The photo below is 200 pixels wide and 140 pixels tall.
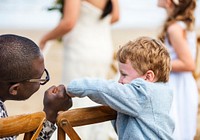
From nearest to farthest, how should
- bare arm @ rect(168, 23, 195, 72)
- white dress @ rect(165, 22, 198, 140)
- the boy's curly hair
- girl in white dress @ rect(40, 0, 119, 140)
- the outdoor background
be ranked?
the boy's curly hair
bare arm @ rect(168, 23, 195, 72)
white dress @ rect(165, 22, 198, 140)
girl in white dress @ rect(40, 0, 119, 140)
the outdoor background

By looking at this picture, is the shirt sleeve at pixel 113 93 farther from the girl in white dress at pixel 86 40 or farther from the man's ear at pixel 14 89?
the girl in white dress at pixel 86 40

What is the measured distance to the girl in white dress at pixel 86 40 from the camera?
13.2 ft

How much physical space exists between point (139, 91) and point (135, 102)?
4 cm

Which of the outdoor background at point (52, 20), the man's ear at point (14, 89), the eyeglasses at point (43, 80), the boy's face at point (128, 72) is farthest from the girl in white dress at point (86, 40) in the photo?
the outdoor background at point (52, 20)

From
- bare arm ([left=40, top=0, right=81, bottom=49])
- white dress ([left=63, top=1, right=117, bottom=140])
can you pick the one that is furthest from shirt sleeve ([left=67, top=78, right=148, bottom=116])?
white dress ([left=63, top=1, right=117, bottom=140])

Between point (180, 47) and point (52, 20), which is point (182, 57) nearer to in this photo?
point (180, 47)

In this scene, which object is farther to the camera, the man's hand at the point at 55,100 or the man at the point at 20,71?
the man's hand at the point at 55,100

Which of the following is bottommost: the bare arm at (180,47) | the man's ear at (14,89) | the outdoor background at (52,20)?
the outdoor background at (52,20)

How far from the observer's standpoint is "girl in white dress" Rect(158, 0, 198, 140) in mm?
3568

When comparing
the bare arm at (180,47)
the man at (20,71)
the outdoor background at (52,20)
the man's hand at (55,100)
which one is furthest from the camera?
the outdoor background at (52,20)

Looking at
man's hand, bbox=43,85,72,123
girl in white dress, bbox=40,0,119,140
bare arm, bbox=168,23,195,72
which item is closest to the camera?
man's hand, bbox=43,85,72,123

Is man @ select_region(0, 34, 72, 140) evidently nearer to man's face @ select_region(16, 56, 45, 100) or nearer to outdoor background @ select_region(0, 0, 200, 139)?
man's face @ select_region(16, 56, 45, 100)

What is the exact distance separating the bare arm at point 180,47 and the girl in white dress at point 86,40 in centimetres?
70

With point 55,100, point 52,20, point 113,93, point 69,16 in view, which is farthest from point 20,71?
point 52,20
